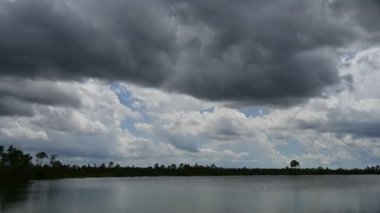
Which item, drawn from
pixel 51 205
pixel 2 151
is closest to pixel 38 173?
pixel 2 151

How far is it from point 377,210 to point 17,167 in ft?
400

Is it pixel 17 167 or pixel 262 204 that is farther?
pixel 17 167

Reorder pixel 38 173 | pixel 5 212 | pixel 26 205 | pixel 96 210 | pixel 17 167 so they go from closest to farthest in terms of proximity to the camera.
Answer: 1. pixel 5 212
2. pixel 96 210
3. pixel 26 205
4. pixel 17 167
5. pixel 38 173

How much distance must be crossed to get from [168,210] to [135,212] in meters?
3.28

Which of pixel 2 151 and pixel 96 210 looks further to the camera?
pixel 2 151

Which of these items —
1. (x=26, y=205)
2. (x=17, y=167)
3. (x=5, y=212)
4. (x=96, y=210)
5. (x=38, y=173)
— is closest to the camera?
(x=5, y=212)

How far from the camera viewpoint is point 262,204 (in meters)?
60.1

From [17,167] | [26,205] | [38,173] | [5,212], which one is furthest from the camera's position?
[38,173]

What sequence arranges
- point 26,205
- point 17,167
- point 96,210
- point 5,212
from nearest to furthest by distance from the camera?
point 5,212 < point 96,210 < point 26,205 < point 17,167

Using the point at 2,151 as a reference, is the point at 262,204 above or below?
below

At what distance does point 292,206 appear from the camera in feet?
188

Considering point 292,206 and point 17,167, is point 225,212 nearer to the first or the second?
point 292,206

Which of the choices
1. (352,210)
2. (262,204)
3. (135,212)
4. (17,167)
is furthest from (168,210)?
(17,167)

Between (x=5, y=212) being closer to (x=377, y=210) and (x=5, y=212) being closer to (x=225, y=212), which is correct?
(x=225, y=212)
